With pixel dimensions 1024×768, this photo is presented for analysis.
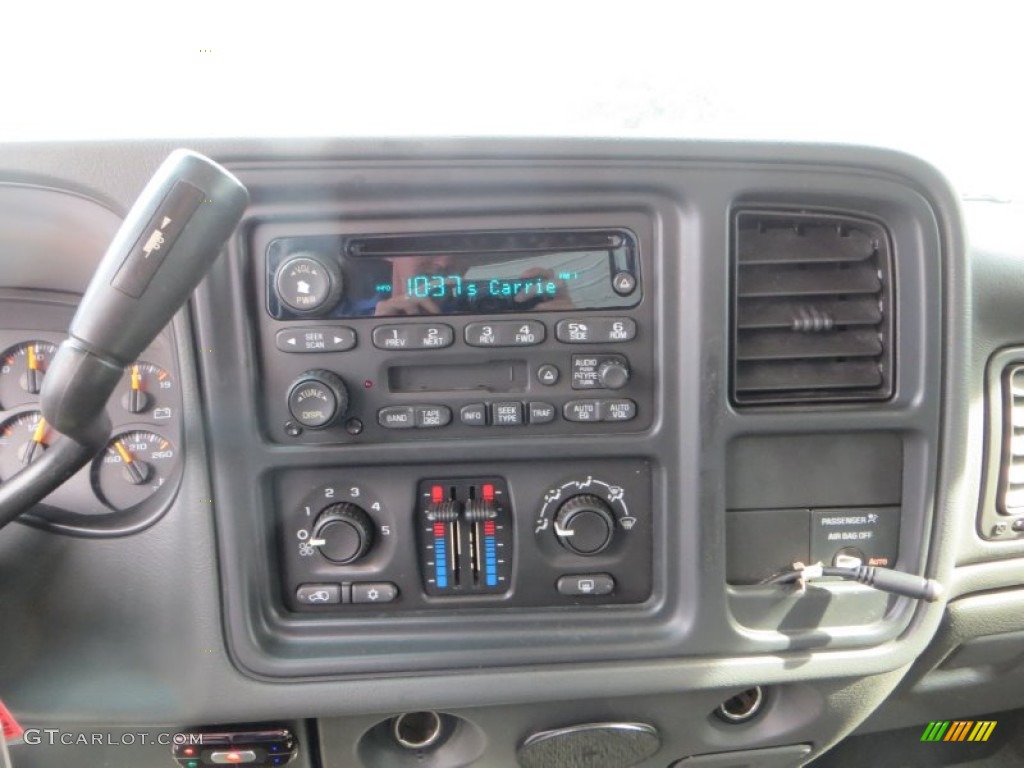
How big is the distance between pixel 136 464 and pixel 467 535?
1.72ft

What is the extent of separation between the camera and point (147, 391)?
1.16m

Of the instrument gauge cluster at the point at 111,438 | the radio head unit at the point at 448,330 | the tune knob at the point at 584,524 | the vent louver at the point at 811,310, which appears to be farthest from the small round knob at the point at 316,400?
the vent louver at the point at 811,310

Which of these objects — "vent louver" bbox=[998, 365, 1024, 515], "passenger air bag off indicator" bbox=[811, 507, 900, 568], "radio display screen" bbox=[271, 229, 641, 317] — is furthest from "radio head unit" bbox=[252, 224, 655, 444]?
"vent louver" bbox=[998, 365, 1024, 515]

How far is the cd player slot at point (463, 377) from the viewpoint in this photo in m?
1.11

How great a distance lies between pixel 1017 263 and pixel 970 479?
41 cm

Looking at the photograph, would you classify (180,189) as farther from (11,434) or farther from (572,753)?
(572,753)

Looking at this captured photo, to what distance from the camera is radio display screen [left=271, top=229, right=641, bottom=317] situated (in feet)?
3.56

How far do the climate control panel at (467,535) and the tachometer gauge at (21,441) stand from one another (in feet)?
1.33

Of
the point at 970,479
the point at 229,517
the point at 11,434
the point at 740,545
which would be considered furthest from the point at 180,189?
the point at 970,479

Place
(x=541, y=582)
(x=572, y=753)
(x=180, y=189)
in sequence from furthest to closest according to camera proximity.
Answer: (x=572, y=753)
(x=541, y=582)
(x=180, y=189)

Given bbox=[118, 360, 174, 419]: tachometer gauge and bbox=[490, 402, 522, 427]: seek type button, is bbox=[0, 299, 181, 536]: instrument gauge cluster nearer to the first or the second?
bbox=[118, 360, 174, 419]: tachometer gauge

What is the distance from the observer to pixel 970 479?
137 cm

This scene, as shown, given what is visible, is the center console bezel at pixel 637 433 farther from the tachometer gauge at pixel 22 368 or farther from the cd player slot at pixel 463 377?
the tachometer gauge at pixel 22 368

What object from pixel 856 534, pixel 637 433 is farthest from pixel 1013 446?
pixel 637 433
